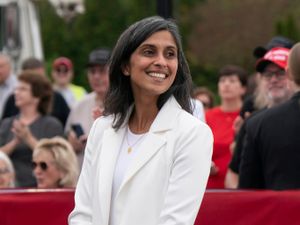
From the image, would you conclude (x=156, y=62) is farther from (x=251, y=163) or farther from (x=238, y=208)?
(x=251, y=163)

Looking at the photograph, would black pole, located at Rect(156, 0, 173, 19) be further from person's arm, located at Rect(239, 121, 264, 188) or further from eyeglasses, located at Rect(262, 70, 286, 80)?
person's arm, located at Rect(239, 121, 264, 188)

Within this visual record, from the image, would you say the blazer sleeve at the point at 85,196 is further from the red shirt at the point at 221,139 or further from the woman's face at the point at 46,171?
the red shirt at the point at 221,139

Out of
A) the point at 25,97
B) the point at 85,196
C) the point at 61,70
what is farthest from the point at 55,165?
the point at 61,70

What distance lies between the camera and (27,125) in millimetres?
10648

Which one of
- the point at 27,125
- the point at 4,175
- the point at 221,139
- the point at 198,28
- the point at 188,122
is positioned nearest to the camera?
the point at 188,122

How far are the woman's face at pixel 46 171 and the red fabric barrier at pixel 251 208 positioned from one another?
7.34ft

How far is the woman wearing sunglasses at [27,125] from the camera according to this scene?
10344mm

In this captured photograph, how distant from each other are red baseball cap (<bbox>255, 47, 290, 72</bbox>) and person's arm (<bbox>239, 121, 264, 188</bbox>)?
3.61 ft

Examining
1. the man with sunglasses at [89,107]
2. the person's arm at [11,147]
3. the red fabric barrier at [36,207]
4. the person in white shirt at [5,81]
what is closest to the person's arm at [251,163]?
the red fabric barrier at [36,207]

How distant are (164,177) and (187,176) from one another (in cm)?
A: 11

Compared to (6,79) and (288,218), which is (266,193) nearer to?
(288,218)

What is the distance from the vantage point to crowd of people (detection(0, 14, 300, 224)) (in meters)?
5.38

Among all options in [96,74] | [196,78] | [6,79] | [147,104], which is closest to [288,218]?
[147,104]

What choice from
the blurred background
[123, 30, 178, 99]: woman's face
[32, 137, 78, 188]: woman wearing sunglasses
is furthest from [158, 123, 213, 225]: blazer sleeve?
the blurred background
